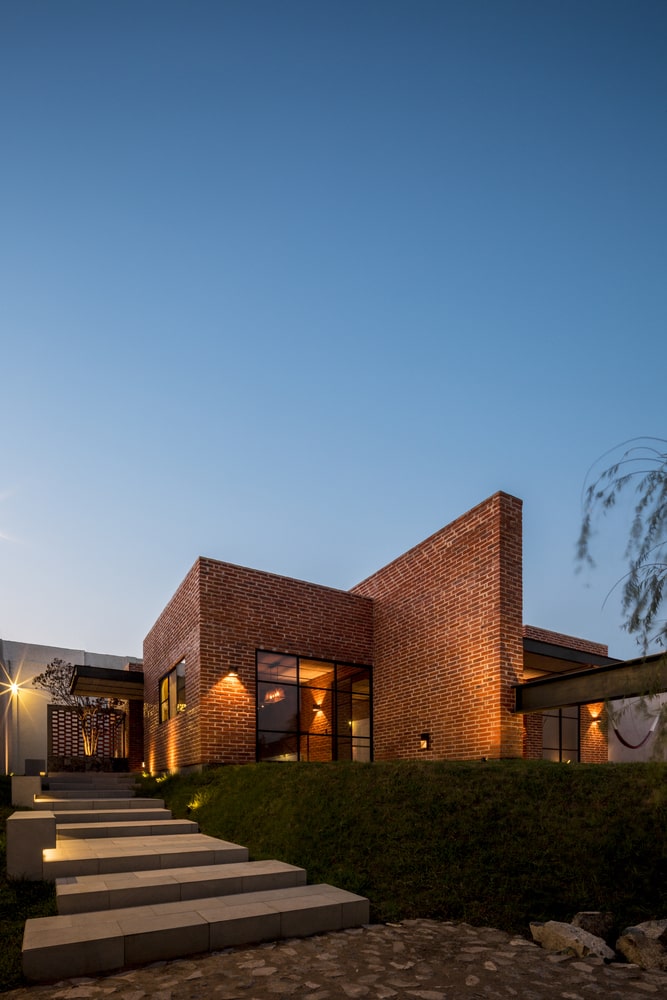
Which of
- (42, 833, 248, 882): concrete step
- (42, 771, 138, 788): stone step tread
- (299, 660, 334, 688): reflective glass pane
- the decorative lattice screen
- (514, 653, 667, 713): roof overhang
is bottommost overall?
the decorative lattice screen

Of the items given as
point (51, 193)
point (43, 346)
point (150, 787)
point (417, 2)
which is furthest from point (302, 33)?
point (43, 346)

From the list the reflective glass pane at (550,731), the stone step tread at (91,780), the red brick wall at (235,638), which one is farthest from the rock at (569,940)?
the reflective glass pane at (550,731)

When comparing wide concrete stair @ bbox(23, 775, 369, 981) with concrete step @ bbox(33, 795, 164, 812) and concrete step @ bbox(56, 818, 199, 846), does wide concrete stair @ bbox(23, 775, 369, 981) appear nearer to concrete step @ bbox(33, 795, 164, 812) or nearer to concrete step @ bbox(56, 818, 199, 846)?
concrete step @ bbox(56, 818, 199, 846)

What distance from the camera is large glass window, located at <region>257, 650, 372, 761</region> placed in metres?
14.6

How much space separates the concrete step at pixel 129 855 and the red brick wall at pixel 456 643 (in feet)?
17.7

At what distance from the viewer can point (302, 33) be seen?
346 inches

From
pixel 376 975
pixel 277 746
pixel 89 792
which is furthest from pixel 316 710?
pixel 376 975

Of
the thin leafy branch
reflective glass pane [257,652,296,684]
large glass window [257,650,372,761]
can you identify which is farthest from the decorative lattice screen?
the thin leafy branch

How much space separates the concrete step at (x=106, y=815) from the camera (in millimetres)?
9945

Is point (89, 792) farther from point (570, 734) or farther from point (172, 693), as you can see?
point (570, 734)

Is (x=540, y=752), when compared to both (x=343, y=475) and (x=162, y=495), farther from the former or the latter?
(x=343, y=475)

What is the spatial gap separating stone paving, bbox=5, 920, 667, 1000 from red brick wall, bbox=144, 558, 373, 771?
862 cm

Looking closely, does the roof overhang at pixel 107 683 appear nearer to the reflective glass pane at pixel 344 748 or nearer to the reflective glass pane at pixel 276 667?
the reflective glass pane at pixel 276 667

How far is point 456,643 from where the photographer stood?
503 inches
